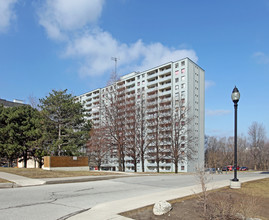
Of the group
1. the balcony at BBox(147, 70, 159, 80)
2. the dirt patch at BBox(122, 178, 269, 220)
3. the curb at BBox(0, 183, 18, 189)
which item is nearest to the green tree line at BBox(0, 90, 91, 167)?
the curb at BBox(0, 183, 18, 189)

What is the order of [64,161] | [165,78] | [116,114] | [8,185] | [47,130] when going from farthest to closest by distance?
[165,78] < [47,130] < [116,114] < [64,161] < [8,185]

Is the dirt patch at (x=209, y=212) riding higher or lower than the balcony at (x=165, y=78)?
lower

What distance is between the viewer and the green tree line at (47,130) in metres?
30.9

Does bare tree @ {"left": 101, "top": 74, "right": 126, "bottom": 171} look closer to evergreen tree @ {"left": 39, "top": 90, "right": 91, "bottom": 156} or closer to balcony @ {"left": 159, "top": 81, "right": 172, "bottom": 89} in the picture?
evergreen tree @ {"left": 39, "top": 90, "right": 91, "bottom": 156}

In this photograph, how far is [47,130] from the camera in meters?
31.8

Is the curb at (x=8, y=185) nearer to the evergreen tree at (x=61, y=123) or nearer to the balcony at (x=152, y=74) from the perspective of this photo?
the evergreen tree at (x=61, y=123)

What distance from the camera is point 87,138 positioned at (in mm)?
34812

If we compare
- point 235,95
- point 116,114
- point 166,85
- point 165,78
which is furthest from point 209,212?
point 165,78

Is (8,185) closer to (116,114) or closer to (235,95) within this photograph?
(235,95)

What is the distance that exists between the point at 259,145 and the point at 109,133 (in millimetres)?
67149

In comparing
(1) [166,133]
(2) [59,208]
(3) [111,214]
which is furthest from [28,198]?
(1) [166,133]

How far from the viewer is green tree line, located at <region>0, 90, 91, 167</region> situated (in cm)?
3091

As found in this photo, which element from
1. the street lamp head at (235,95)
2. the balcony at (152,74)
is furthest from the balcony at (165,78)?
the street lamp head at (235,95)

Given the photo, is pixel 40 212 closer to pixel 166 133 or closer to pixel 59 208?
pixel 59 208
